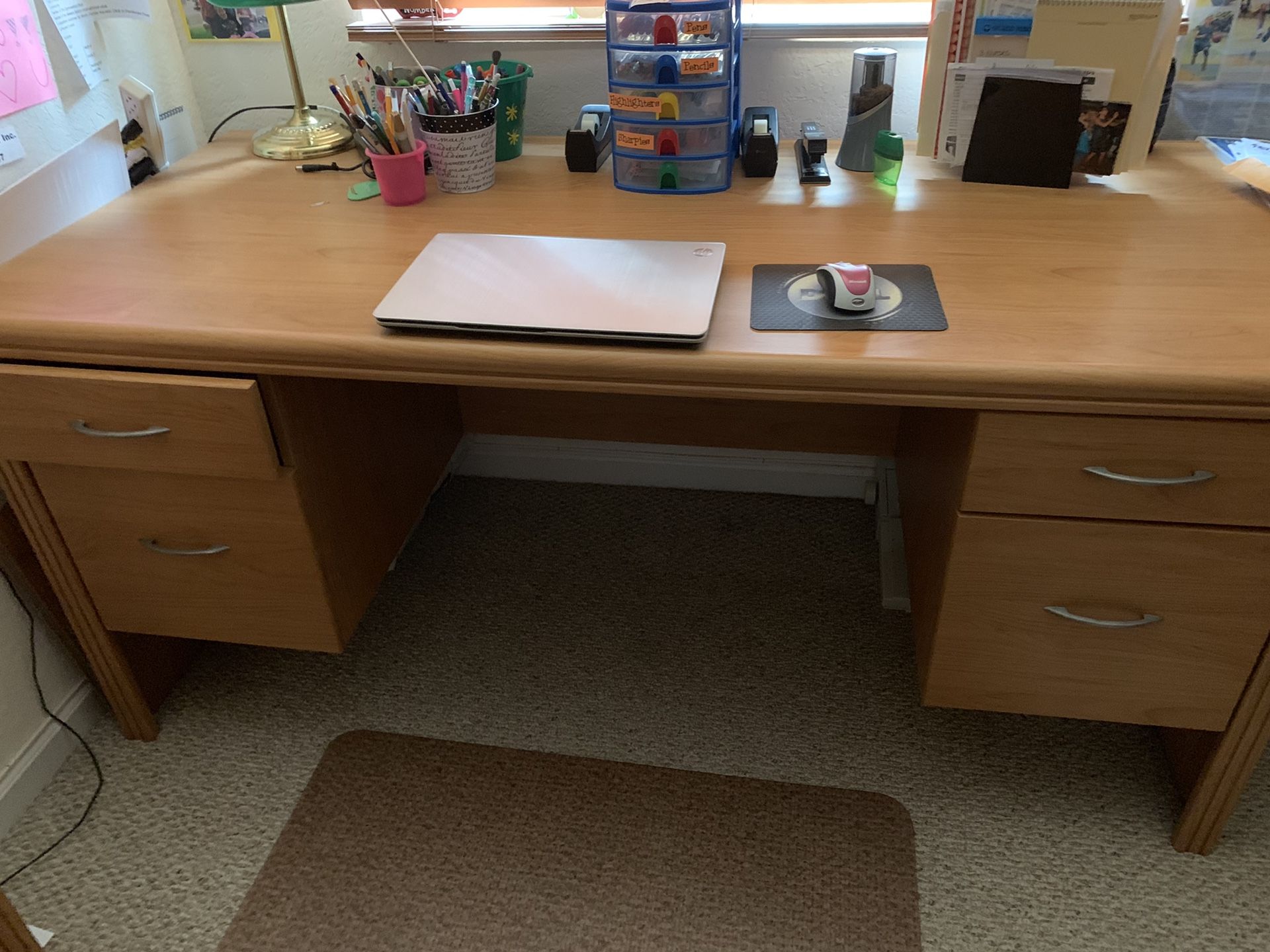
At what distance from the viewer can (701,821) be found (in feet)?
4.04

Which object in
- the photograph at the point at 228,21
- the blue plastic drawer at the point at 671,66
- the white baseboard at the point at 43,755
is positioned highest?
the photograph at the point at 228,21

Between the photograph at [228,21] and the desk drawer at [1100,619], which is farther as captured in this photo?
the photograph at [228,21]

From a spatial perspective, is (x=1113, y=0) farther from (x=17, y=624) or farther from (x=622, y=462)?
(x=17, y=624)

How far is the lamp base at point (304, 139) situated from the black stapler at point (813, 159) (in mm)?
663

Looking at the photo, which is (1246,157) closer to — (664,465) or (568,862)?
(664,465)

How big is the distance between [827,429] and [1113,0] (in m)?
0.74

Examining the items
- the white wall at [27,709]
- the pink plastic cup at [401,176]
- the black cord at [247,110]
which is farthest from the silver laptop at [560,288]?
the white wall at [27,709]

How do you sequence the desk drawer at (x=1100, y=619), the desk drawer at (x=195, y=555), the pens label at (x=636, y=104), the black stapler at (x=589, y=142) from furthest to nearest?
the black stapler at (x=589, y=142) → the pens label at (x=636, y=104) → the desk drawer at (x=195, y=555) → the desk drawer at (x=1100, y=619)

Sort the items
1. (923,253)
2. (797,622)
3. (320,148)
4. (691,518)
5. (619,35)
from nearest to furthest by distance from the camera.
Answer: (923,253), (619,35), (320,148), (797,622), (691,518)

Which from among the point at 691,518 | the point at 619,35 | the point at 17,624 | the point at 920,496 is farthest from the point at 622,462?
the point at 17,624

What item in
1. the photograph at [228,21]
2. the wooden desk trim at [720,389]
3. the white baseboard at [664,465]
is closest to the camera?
the wooden desk trim at [720,389]

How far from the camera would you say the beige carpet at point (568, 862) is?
43.8 inches

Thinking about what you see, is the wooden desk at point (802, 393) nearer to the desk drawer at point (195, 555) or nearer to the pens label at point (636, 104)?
the desk drawer at point (195, 555)

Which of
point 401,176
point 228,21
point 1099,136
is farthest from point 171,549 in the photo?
point 1099,136
